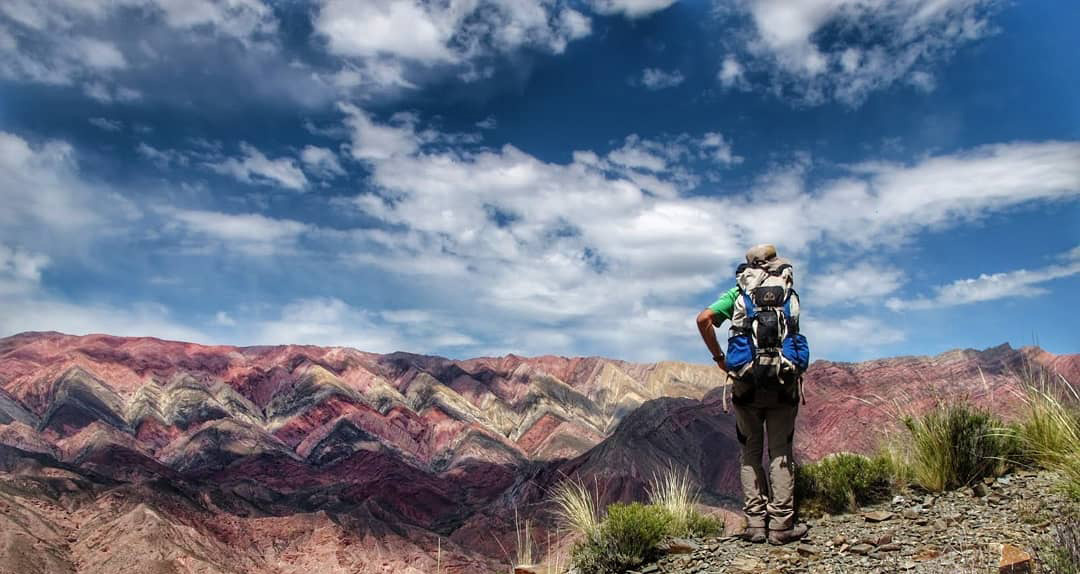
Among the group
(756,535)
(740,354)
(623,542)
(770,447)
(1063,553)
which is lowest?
(623,542)

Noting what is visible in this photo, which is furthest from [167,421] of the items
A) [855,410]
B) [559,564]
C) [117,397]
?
[559,564]

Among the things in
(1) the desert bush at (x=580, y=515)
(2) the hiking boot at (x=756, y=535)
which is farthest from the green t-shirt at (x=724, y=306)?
(1) the desert bush at (x=580, y=515)

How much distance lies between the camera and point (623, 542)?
7.02m

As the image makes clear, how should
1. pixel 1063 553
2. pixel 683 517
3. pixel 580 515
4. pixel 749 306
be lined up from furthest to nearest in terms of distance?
pixel 683 517 → pixel 580 515 → pixel 749 306 → pixel 1063 553

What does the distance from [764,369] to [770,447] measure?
0.75 meters

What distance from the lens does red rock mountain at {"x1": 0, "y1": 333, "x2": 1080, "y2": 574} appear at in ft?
223

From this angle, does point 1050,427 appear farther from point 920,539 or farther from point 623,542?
point 623,542

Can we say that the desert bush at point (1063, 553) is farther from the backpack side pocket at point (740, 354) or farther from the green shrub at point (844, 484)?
the green shrub at point (844, 484)

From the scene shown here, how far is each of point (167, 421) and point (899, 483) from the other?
137427 millimetres

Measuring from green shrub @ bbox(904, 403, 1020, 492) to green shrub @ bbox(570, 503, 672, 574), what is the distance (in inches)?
94.3

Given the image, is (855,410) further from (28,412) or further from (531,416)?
(28,412)

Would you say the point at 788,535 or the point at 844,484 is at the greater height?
the point at 844,484

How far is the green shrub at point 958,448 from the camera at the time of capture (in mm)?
7277

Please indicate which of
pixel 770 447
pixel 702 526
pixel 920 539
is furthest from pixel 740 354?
pixel 702 526
